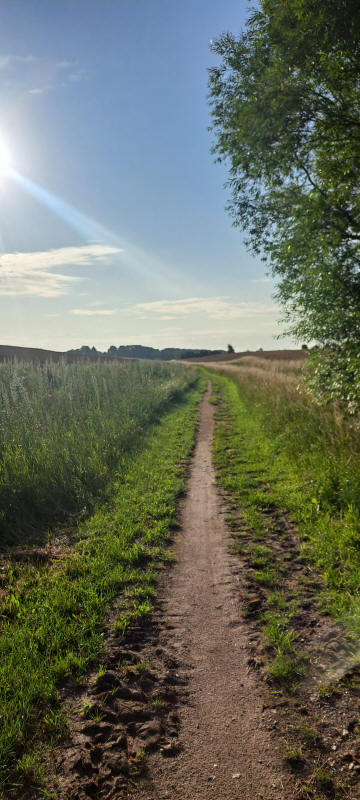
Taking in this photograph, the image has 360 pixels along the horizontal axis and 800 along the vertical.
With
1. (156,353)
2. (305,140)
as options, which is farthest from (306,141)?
(156,353)

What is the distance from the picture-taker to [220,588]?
498cm

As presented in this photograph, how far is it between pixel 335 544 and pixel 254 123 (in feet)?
29.4

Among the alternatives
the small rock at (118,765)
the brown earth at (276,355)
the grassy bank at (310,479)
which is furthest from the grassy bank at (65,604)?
the brown earth at (276,355)

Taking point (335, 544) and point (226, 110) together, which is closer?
point (335, 544)

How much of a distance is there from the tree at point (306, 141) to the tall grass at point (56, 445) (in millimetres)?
5723

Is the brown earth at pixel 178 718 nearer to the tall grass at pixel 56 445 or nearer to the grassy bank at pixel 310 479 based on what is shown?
the grassy bank at pixel 310 479

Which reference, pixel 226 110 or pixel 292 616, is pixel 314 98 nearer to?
pixel 226 110

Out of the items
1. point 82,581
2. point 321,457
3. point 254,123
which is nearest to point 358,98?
point 254,123

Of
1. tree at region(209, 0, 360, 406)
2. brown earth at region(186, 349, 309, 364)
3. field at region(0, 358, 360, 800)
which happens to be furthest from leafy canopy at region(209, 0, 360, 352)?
brown earth at region(186, 349, 309, 364)

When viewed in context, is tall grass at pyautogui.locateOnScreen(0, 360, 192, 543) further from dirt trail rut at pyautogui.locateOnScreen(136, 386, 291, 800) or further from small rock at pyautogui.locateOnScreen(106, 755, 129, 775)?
small rock at pyautogui.locateOnScreen(106, 755, 129, 775)

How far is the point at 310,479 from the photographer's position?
7.82 m

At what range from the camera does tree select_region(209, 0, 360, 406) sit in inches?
330

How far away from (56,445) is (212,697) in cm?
685

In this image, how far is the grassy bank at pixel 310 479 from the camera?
516 centimetres
